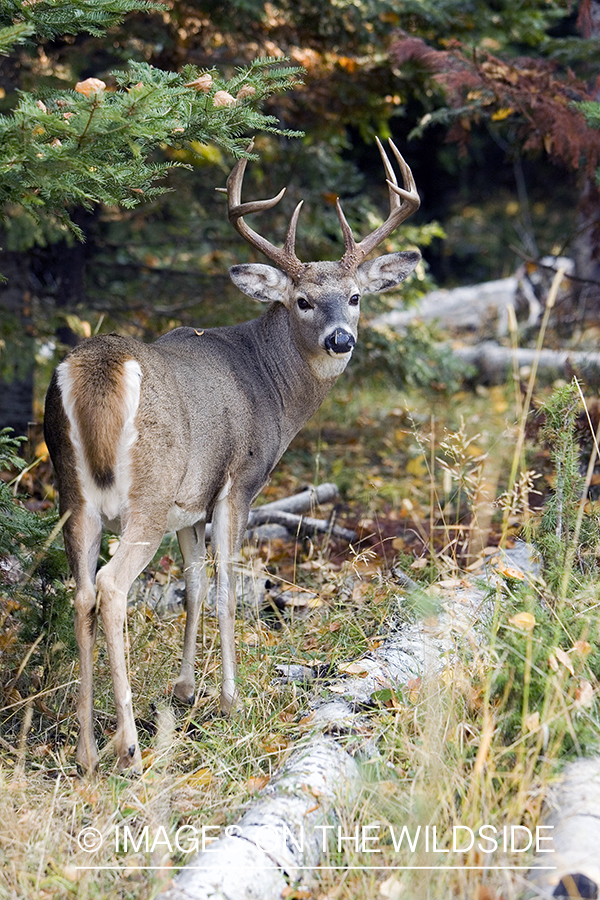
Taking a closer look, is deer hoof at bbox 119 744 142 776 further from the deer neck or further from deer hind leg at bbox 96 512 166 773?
the deer neck

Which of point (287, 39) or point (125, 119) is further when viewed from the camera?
point (287, 39)

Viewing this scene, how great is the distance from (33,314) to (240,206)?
9.97 ft

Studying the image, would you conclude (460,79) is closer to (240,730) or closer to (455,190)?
(240,730)

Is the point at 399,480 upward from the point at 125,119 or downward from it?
downward

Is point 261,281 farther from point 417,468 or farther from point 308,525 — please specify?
point 417,468

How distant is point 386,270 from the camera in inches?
218

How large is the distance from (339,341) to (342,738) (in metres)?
2.17

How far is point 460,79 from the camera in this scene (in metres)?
5.79

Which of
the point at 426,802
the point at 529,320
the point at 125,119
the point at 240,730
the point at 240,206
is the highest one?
the point at 125,119

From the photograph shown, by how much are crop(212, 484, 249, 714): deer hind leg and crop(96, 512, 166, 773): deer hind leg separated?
699mm

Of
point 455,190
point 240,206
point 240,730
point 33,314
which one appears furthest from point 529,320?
point 240,730

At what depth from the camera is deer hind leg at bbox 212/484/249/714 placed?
4.35m

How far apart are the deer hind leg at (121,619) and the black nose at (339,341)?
5.08 ft

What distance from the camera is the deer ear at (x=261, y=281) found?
5.16m
